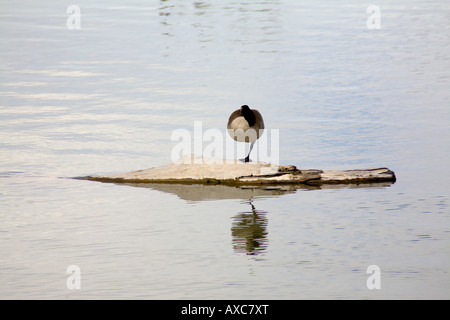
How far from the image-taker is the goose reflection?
7.15 metres

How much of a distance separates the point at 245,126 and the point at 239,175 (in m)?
1.29

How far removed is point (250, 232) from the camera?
7.57m

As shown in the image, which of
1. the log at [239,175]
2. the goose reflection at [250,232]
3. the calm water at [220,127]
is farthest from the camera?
the log at [239,175]

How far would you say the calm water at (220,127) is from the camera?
654 centimetres

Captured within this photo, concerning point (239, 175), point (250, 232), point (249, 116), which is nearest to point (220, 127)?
point (249, 116)

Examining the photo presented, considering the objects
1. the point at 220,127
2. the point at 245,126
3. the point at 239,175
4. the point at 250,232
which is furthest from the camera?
the point at 220,127

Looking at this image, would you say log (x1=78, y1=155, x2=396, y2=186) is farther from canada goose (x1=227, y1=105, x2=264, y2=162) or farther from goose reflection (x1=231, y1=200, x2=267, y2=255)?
canada goose (x1=227, y1=105, x2=264, y2=162)

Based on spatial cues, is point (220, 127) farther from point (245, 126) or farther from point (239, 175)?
point (239, 175)

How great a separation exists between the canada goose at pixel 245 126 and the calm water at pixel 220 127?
406 mm

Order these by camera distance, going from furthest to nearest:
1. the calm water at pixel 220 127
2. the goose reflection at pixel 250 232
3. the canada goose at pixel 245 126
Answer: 1. the canada goose at pixel 245 126
2. the goose reflection at pixel 250 232
3. the calm water at pixel 220 127

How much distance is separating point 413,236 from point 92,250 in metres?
2.77

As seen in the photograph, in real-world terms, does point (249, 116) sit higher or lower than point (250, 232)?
higher

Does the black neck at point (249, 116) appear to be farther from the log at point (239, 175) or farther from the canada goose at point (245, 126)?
the log at point (239, 175)

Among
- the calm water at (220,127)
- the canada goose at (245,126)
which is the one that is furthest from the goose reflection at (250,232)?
the canada goose at (245,126)
